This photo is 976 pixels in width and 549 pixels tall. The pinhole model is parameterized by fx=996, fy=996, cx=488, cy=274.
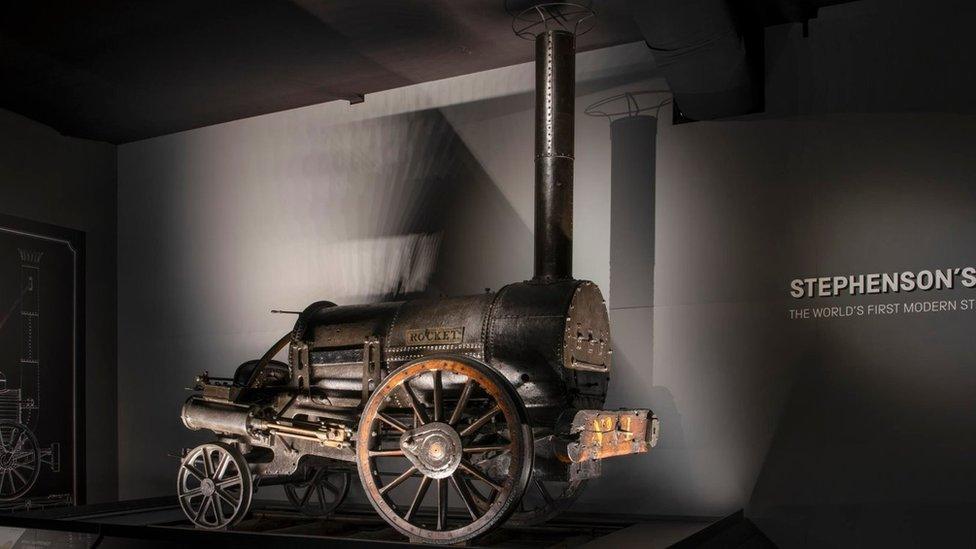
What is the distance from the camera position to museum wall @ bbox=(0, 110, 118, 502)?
25.6 ft

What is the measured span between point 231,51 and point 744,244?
3510mm

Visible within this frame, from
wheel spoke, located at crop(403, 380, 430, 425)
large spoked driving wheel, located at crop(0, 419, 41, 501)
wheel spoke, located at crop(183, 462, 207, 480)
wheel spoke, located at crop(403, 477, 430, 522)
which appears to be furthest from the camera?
large spoked driving wheel, located at crop(0, 419, 41, 501)

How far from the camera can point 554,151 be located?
18.2 feet

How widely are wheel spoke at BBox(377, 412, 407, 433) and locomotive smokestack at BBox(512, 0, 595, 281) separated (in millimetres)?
1160

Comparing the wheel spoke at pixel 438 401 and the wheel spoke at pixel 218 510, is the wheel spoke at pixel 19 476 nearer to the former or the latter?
the wheel spoke at pixel 218 510

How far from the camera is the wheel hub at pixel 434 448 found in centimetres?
462

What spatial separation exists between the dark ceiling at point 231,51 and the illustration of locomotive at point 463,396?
1.43 feet

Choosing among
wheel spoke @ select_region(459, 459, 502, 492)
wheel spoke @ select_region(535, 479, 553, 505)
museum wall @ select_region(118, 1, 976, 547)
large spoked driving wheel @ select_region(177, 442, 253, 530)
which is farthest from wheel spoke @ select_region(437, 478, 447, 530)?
museum wall @ select_region(118, 1, 976, 547)

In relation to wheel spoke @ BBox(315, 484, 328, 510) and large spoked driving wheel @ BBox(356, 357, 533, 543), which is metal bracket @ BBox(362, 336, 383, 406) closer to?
large spoked driving wheel @ BBox(356, 357, 533, 543)

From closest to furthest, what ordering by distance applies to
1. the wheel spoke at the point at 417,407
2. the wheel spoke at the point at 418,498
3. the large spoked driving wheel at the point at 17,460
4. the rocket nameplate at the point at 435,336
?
the wheel spoke at the point at 418,498
the wheel spoke at the point at 417,407
the rocket nameplate at the point at 435,336
the large spoked driving wheel at the point at 17,460

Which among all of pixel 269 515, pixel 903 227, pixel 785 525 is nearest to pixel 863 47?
pixel 903 227

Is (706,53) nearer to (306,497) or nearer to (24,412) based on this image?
(306,497)

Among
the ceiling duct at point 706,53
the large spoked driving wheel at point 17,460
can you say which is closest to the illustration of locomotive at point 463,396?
A: the ceiling duct at point 706,53

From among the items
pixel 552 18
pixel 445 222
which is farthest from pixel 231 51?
pixel 552 18
